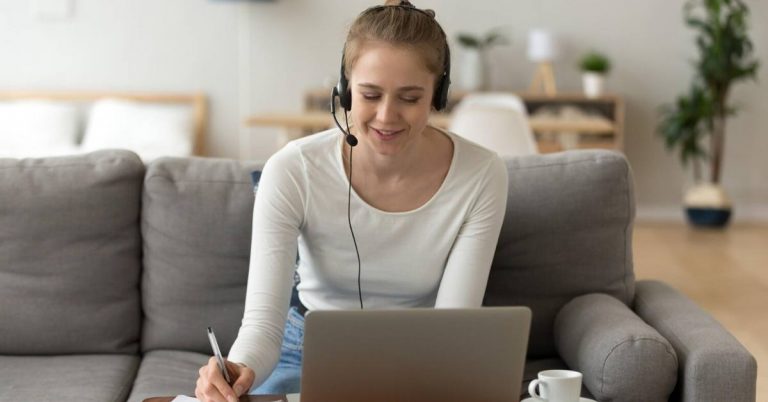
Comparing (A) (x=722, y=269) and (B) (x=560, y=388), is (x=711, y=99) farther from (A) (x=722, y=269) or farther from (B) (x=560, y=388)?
(B) (x=560, y=388)

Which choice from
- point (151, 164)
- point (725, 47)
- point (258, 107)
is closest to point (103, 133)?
point (258, 107)

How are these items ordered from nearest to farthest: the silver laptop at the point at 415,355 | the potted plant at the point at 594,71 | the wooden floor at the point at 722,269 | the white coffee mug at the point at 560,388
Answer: the silver laptop at the point at 415,355 < the white coffee mug at the point at 560,388 < the wooden floor at the point at 722,269 < the potted plant at the point at 594,71

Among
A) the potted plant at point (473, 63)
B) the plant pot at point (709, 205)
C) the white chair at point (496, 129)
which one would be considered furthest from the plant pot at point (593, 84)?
the white chair at point (496, 129)

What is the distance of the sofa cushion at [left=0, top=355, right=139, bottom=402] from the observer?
7.40 feet

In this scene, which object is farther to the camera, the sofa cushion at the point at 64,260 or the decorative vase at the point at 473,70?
the decorative vase at the point at 473,70

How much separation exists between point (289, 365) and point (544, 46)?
513 cm

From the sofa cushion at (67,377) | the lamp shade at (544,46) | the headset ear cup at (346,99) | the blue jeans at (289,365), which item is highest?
the headset ear cup at (346,99)

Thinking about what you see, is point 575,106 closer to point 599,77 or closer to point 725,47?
point 599,77

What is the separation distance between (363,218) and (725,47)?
524 cm

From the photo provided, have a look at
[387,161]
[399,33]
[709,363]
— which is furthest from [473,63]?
[709,363]

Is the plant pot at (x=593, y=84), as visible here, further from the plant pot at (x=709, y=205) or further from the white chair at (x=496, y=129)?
the white chair at (x=496, y=129)

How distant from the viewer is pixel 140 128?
23.4 feet

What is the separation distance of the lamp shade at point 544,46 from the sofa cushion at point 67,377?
4.95 metres

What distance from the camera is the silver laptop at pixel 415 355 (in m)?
1.65
